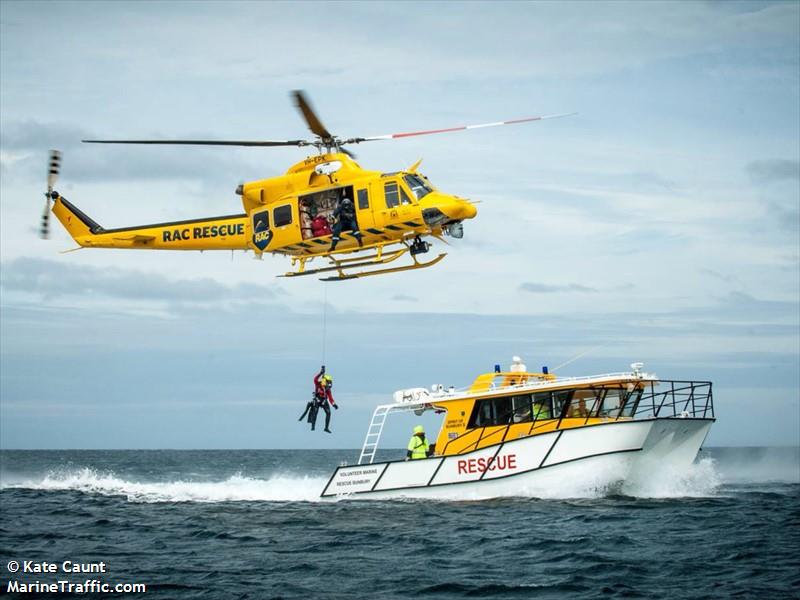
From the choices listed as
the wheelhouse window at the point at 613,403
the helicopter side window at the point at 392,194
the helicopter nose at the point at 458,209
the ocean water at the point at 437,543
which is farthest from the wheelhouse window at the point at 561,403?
the helicopter side window at the point at 392,194

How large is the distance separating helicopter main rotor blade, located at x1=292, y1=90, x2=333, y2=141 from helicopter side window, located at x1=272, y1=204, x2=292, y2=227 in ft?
6.35

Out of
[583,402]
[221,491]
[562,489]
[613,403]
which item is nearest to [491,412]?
[583,402]

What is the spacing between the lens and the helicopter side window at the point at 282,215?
918 inches

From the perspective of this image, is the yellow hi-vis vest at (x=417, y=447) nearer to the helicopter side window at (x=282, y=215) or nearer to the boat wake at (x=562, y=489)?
the boat wake at (x=562, y=489)

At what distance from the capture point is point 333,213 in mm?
22844

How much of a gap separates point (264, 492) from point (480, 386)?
274 inches

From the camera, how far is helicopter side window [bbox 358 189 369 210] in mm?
22484

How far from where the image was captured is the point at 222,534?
64.9ft

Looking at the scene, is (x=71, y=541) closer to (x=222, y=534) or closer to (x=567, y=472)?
(x=222, y=534)

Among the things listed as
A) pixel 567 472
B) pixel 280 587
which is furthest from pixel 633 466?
pixel 280 587

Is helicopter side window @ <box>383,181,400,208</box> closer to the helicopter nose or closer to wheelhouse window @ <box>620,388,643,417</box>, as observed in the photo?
Answer: the helicopter nose

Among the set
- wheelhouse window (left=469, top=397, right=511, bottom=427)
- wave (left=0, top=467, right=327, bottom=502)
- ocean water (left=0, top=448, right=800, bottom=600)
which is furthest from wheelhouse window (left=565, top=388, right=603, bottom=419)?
wave (left=0, top=467, right=327, bottom=502)

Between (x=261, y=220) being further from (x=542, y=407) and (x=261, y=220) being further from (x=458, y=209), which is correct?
(x=542, y=407)

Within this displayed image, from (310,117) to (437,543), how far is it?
31.5ft
